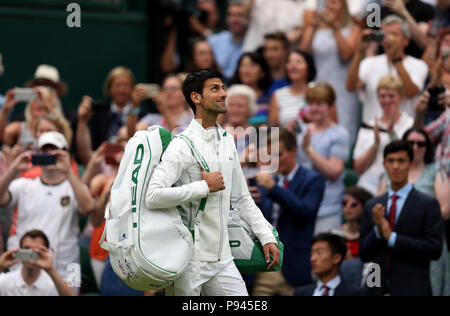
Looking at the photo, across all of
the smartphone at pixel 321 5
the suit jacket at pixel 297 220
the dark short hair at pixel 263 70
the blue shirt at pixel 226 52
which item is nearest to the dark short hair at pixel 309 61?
the dark short hair at pixel 263 70

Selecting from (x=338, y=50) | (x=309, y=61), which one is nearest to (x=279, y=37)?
(x=338, y=50)

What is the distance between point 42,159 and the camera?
7.61 m

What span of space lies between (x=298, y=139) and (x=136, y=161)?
12.1 ft

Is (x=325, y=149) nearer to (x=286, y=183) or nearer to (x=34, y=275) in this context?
(x=286, y=183)

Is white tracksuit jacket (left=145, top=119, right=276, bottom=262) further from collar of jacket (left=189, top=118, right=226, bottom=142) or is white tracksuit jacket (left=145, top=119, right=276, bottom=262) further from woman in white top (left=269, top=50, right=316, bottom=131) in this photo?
woman in white top (left=269, top=50, right=316, bottom=131)

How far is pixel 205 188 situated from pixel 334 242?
8.44 ft


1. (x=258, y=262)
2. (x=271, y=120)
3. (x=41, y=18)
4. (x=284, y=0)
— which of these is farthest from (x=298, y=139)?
(x=41, y=18)

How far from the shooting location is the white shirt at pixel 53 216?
307 inches

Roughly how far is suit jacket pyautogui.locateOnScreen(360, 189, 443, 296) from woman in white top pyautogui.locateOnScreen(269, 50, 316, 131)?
2271 mm

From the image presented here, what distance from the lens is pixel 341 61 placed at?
31.8 feet

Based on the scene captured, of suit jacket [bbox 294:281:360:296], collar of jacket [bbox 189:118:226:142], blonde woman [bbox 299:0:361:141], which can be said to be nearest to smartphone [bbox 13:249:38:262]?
suit jacket [bbox 294:281:360:296]

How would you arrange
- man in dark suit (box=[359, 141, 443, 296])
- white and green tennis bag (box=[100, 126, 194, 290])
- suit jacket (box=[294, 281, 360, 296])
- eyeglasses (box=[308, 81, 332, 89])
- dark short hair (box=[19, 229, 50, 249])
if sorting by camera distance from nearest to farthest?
white and green tennis bag (box=[100, 126, 194, 290]) → man in dark suit (box=[359, 141, 443, 296]) → suit jacket (box=[294, 281, 360, 296]) → dark short hair (box=[19, 229, 50, 249]) → eyeglasses (box=[308, 81, 332, 89])

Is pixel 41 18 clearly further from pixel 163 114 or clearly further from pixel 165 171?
pixel 165 171

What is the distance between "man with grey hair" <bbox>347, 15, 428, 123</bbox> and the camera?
8812 millimetres
